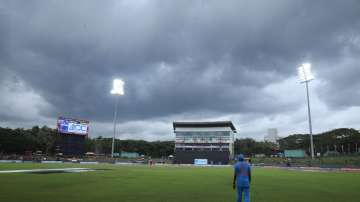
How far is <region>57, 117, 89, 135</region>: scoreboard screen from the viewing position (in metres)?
84.0

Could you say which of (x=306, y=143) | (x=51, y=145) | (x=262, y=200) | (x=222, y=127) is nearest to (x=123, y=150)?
(x=51, y=145)

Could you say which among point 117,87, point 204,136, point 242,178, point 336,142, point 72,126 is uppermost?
point 117,87

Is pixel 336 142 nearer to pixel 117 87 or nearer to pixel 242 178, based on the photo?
pixel 117 87

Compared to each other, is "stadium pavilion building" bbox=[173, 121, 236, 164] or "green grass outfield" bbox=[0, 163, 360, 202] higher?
"stadium pavilion building" bbox=[173, 121, 236, 164]

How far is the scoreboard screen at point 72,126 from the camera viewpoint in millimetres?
84006

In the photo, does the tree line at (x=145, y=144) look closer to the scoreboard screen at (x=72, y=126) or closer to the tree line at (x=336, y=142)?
the tree line at (x=336, y=142)

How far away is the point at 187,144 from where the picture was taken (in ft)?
407

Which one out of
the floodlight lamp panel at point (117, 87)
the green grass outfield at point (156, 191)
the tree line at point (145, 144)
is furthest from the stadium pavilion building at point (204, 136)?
the green grass outfield at point (156, 191)

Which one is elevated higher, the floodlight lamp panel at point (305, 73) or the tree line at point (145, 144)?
the floodlight lamp panel at point (305, 73)

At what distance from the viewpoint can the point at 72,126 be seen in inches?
3398

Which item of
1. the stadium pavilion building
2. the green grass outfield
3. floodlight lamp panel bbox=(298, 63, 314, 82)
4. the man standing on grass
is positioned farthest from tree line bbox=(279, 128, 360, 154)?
the man standing on grass

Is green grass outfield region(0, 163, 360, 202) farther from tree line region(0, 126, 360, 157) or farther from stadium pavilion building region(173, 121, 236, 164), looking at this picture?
tree line region(0, 126, 360, 157)

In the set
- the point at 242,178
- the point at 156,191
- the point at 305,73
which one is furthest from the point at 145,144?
the point at 242,178

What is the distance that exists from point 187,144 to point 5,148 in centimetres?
7416
